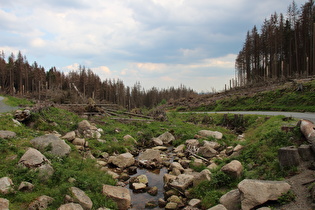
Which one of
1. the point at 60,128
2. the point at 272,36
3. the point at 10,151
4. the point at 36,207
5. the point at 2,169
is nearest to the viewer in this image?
the point at 36,207

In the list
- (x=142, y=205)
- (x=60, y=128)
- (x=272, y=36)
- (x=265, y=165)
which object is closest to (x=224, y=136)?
(x=265, y=165)

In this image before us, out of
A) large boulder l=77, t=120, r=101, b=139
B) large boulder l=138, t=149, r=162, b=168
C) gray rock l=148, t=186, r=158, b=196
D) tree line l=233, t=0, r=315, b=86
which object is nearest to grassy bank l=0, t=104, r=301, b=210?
large boulder l=77, t=120, r=101, b=139

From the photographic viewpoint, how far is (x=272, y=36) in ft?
139

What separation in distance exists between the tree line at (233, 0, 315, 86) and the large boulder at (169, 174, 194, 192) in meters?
31.1

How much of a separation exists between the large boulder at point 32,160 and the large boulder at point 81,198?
6.75 ft

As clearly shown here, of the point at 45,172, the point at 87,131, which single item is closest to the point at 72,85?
the point at 87,131

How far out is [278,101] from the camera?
21.8 m

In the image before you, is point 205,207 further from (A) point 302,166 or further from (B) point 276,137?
(B) point 276,137

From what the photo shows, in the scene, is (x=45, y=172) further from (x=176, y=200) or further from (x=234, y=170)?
(x=234, y=170)

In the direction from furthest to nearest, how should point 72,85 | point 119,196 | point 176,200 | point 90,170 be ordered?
point 72,85 < point 90,170 < point 176,200 < point 119,196

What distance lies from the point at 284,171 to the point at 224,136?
344 inches

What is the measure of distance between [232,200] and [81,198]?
4.68 meters

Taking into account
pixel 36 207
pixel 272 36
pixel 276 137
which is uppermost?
pixel 272 36

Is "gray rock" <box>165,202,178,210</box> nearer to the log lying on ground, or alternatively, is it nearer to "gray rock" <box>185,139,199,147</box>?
the log lying on ground
